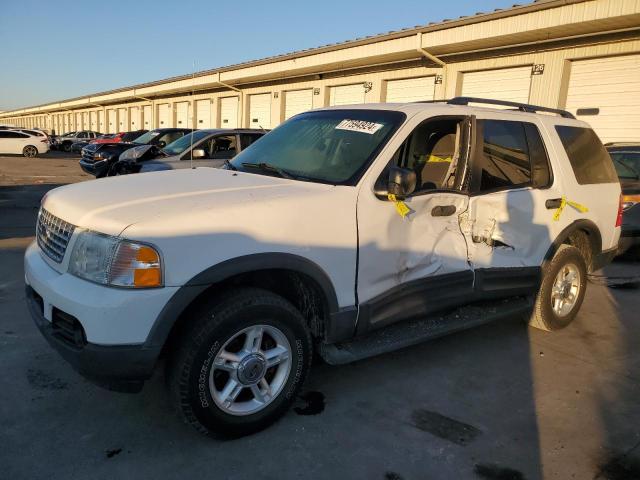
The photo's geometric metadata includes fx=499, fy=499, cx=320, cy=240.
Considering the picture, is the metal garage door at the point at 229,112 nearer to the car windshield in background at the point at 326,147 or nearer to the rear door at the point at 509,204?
the car windshield in background at the point at 326,147

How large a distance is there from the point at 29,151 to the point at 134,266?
3090 cm

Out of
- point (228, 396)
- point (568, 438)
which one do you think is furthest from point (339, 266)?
point (568, 438)

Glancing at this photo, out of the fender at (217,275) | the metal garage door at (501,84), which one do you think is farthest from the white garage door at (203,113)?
the fender at (217,275)

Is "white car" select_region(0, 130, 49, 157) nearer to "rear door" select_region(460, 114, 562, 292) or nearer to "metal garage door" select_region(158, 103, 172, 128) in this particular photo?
"metal garage door" select_region(158, 103, 172, 128)

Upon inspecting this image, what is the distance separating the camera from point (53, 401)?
312cm

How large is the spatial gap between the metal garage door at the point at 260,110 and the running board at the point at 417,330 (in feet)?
68.2

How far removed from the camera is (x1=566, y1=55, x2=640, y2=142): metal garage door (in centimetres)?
1164

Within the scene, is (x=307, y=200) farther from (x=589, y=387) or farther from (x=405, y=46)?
(x=405, y=46)

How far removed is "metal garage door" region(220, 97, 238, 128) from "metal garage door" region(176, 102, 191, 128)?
469cm

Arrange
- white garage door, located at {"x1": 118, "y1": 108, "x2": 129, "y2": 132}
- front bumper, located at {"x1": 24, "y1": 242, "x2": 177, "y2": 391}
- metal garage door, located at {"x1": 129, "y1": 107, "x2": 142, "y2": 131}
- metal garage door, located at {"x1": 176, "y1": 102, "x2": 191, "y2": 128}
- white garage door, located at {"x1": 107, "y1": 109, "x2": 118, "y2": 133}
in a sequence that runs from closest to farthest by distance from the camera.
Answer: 1. front bumper, located at {"x1": 24, "y1": 242, "x2": 177, "y2": 391}
2. metal garage door, located at {"x1": 176, "y1": 102, "x2": 191, "y2": 128}
3. metal garage door, located at {"x1": 129, "y1": 107, "x2": 142, "y2": 131}
4. white garage door, located at {"x1": 118, "y1": 108, "x2": 129, "y2": 132}
5. white garage door, located at {"x1": 107, "y1": 109, "x2": 118, "y2": 133}

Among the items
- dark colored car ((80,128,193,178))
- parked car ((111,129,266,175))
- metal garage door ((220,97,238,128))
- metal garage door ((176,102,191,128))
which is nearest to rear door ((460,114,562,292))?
parked car ((111,129,266,175))

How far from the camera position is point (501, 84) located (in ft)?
47.1

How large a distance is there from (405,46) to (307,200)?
14.2 m

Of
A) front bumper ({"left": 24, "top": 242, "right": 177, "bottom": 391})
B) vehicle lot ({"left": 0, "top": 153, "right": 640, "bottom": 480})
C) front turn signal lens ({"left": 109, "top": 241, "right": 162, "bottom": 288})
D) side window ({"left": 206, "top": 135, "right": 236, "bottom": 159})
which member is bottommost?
vehicle lot ({"left": 0, "top": 153, "right": 640, "bottom": 480})
